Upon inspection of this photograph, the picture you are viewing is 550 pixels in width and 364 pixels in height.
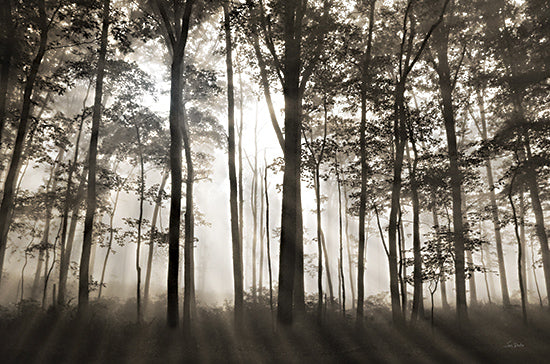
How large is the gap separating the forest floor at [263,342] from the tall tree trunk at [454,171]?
1.14 meters

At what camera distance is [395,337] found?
32.8 ft

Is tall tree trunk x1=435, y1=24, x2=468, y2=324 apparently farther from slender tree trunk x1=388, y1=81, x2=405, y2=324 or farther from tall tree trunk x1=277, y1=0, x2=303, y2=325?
tall tree trunk x1=277, y1=0, x2=303, y2=325

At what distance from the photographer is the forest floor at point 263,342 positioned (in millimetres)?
8094

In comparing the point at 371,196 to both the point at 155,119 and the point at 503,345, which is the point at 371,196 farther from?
the point at 155,119

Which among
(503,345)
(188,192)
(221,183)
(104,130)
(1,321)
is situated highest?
(221,183)

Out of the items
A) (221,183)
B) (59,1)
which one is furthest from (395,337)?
(221,183)

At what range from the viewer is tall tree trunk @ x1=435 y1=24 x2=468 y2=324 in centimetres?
1134

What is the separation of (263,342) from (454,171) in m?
8.98

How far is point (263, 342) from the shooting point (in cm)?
948

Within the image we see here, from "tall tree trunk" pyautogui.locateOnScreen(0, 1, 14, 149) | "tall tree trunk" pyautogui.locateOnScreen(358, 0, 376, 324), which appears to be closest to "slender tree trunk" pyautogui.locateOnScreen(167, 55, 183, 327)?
"tall tree trunk" pyautogui.locateOnScreen(0, 1, 14, 149)

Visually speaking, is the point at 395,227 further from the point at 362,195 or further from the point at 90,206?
the point at 90,206

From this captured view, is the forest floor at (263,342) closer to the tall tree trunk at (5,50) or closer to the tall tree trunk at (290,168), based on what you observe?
the tall tree trunk at (290,168)

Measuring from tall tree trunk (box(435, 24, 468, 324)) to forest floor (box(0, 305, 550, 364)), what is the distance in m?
1.14

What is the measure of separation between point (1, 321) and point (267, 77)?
11874 millimetres
